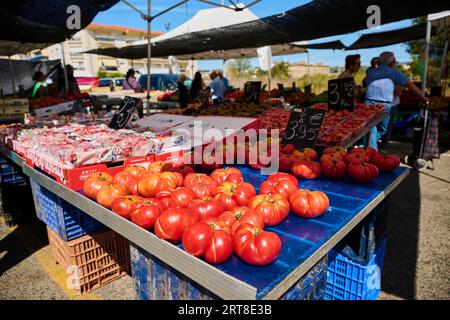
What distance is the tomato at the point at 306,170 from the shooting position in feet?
7.95

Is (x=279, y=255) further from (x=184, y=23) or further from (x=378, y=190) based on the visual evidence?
(x=184, y=23)

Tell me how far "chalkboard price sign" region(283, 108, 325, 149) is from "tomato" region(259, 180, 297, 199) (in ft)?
3.73

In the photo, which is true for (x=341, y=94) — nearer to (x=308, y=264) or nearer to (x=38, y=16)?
(x=308, y=264)

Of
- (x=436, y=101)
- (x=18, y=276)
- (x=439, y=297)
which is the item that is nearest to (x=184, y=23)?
(x=436, y=101)

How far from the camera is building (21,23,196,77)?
152 ft

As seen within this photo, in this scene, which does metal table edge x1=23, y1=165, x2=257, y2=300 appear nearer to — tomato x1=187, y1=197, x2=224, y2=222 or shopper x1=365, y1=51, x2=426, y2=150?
tomato x1=187, y1=197, x2=224, y2=222

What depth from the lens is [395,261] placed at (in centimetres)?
→ 328

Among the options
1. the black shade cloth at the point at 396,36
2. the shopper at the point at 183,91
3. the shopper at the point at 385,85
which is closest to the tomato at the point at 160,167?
the shopper at the point at 385,85

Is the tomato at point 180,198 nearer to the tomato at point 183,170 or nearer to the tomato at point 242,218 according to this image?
the tomato at point 242,218

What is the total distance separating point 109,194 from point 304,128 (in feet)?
6.64

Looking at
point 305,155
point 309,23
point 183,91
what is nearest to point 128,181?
point 305,155

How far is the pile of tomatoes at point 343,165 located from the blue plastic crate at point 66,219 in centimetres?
185

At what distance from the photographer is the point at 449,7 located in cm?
397

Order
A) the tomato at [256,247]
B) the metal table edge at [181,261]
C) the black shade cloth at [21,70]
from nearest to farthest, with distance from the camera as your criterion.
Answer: the metal table edge at [181,261] < the tomato at [256,247] < the black shade cloth at [21,70]
